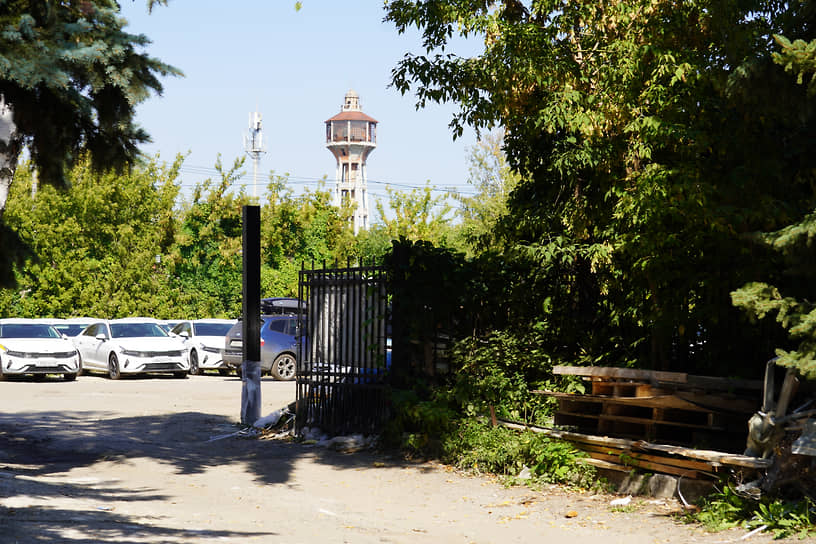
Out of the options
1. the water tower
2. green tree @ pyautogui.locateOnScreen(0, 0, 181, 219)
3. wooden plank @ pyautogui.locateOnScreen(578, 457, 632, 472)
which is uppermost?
the water tower

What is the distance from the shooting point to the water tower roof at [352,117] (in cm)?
13975

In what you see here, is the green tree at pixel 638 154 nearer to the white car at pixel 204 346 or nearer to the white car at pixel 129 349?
the white car at pixel 129 349

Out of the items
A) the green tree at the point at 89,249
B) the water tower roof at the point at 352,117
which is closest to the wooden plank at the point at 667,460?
the green tree at the point at 89,249

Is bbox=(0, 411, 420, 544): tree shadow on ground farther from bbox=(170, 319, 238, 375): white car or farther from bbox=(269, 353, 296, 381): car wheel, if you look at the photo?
bbox=(170, 319, 238, 375): white car

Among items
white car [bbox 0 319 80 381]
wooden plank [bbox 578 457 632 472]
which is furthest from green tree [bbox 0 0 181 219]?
white car [bbox 0 319 80 381]

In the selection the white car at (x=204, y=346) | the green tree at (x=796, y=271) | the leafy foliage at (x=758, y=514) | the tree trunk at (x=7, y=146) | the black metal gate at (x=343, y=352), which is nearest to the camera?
the green tree at (x=796, y=271)

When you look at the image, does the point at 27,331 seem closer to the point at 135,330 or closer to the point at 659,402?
the point at 135,330

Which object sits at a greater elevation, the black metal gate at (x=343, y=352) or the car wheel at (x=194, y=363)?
the black metal gate at (x=343, y=352)

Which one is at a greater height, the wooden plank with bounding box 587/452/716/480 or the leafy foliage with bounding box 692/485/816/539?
the wooden plank with bounding box 587/452/716/480

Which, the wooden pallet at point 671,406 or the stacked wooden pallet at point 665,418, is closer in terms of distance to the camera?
the stacked wooden pallet at point 665,418

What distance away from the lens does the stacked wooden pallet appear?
29.1ft

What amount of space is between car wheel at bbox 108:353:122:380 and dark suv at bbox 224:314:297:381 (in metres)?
3.29

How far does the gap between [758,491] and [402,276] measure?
5.67 m

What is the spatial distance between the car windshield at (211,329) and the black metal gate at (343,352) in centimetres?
1476
